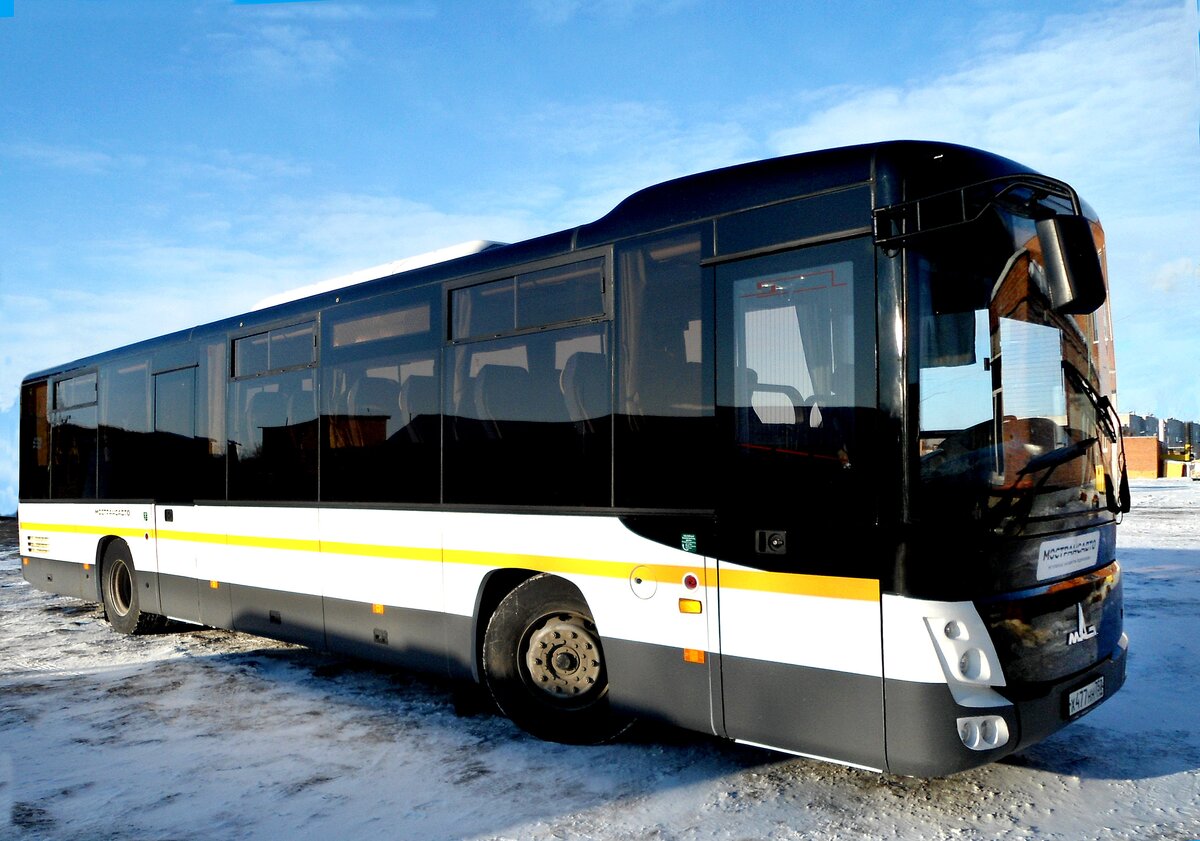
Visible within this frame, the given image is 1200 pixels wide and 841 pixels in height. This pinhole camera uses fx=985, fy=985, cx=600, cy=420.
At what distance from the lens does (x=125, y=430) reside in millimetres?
10570

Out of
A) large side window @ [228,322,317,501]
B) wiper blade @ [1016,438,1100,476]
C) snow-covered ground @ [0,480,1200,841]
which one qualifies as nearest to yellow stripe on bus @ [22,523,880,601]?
large side window @ [228,322,317,501]

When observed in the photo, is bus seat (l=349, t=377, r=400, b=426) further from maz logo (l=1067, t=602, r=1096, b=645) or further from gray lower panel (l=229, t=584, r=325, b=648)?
maz logo (l=1067, t=602, r=1096, b=645)

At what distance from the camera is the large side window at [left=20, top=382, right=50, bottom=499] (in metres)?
12.1

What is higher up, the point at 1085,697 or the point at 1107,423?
the point at 1107,423

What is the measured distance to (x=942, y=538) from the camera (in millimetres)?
4379

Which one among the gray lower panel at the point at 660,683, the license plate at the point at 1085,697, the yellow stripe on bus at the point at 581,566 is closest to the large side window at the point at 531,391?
the yellow stripe on bus at the point at 581,566

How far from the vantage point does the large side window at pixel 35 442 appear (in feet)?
39.6

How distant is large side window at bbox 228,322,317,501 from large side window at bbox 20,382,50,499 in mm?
4644

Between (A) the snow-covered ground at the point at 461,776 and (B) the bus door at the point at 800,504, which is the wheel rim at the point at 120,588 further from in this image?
(B) the bus door at the point at 800,504

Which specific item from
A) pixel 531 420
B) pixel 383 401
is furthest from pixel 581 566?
pixel 383 401

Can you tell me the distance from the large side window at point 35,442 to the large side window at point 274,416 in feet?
15.2

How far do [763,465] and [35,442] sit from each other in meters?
10.8

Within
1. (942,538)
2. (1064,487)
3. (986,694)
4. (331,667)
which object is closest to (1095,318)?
(1064,487)

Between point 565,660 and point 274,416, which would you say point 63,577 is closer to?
point 274,416
